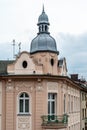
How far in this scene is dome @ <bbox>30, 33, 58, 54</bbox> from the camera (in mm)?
36562

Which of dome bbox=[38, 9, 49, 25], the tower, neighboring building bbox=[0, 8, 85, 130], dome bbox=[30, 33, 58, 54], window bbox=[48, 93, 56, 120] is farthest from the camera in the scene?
dome bbox=[38, 9, 49, 25]

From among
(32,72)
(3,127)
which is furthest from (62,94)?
(3,127)

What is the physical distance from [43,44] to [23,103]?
229 inches

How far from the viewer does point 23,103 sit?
35.5 metres

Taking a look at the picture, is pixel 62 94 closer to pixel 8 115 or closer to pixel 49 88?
pixel 49 88

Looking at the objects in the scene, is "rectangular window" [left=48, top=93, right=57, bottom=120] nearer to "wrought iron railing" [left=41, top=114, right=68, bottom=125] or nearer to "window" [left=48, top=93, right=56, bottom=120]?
"window" [left=48, top=93, right=56, bottom=120]

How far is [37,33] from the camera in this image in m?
37.9

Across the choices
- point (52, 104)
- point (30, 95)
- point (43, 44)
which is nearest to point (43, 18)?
point (43, 44)

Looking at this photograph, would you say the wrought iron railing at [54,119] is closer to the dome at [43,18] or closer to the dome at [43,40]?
the dome at [43,40]

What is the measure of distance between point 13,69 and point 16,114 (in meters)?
4.04

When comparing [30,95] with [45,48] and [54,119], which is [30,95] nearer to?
[54,119]

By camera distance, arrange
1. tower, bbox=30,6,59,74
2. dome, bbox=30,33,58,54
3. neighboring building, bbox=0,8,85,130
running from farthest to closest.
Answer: dome, bbox=30,33,58,54, tower, bbox=30,6,59,74, neighboring building, bbox=0,8,85,130

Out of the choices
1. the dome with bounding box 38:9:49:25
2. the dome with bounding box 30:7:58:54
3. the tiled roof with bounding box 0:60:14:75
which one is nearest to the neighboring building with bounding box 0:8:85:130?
the tiled roof with bounding box 0:60:14:75

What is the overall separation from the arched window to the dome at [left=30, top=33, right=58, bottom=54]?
172 inches
